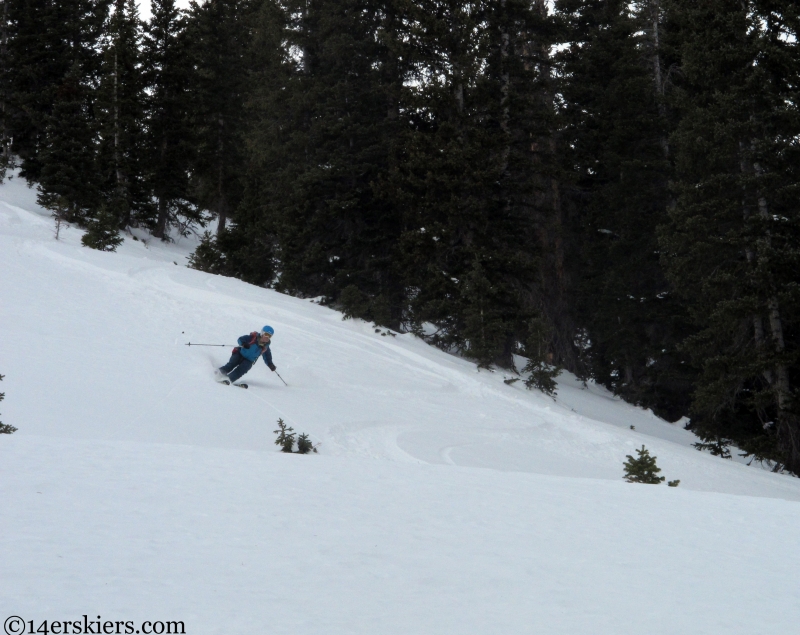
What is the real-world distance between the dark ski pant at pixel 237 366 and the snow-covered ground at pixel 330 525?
511 millimetres

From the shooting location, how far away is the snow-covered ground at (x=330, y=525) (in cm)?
328

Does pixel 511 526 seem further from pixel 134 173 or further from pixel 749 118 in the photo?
pixel 134 173

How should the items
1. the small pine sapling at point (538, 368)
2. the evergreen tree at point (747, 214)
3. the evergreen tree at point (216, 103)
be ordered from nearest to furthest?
the evergreen tree at point (747, 214) < the small pine sapling at point (538, 368) < the evergreen tree at point (216, 103)

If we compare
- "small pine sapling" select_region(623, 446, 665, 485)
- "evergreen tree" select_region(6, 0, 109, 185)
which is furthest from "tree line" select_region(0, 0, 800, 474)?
"small pine sapling" select_region(623, 446, 665, 485)

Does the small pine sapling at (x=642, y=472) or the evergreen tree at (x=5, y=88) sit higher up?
the evergreen tree at (x=5, y=88)

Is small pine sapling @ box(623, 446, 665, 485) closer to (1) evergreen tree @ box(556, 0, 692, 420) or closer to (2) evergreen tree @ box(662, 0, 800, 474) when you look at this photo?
(2) evergreen tree @ box(662, 0, 800, 474)

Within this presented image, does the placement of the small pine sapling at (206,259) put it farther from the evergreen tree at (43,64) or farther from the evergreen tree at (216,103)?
the evergreen tree at (216,103)

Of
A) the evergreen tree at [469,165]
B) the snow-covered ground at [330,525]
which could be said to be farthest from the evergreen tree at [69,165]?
the snow-covered ground at [330,525]

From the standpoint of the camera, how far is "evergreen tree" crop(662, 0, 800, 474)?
16.0 m

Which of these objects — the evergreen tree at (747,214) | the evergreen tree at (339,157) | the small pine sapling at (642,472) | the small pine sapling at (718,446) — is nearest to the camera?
the small pine sapling at (642,472)

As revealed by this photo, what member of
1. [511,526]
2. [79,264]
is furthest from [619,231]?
[511,526]

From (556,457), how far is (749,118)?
1028cm

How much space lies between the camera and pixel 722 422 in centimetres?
1938

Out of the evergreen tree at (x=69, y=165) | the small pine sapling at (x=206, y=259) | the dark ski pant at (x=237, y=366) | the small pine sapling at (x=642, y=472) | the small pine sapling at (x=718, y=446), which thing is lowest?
the small pine sapling at (x=718, y=446)
